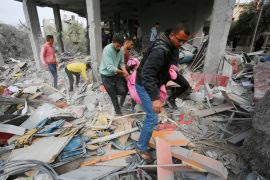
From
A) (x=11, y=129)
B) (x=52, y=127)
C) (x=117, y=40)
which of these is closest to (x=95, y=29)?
(x=117, y=40)

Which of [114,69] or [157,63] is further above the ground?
[157,63]

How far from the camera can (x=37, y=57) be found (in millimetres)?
9469

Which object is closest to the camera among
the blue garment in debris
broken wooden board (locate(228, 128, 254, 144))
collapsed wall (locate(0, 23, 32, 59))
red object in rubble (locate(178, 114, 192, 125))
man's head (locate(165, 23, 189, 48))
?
man's head (locate(165, 23, 189, 48))

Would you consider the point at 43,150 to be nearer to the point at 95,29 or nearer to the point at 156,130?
the point at 156,130

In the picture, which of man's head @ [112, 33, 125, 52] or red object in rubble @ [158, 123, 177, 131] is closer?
man's head @ [112, 33, 125, 52]

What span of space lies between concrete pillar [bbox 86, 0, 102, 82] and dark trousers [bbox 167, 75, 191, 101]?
3.22 m

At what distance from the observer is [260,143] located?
2.20 meters

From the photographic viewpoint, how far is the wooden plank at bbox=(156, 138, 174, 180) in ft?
7.76

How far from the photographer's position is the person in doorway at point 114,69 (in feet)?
11.6

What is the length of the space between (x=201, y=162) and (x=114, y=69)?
2.24 m

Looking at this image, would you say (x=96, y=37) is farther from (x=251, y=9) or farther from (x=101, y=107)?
(x=251, y=9)

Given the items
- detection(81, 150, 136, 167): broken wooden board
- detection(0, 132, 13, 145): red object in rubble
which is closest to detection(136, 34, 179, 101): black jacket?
detection(81, 150, 136, 167): broken wooden board

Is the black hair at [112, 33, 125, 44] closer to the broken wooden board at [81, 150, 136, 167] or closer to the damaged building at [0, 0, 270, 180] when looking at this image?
the damaged building at [0, 0, 270, 180]

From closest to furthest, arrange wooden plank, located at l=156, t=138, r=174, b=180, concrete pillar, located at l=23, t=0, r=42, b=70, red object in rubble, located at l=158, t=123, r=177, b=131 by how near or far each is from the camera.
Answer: wooden plank, located at l=156, t=138, r=174, b=180 < red object in rubble, located at l=158, t=123, r=177, b=131 < concrete pillar, located at l=23, t=0, r=42, b=70
